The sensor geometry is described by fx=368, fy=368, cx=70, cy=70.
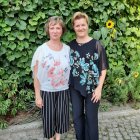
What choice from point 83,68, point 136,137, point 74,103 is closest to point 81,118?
point 74,103

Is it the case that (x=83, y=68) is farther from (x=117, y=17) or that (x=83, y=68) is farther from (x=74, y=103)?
(x=117, y=17)

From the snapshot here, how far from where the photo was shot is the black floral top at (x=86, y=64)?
13.2 feet

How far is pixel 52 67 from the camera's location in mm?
4078

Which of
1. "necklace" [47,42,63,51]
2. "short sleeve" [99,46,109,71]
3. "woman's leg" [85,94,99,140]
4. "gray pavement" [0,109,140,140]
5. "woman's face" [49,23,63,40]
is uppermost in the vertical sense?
"woman's face" [49,23,63,40]

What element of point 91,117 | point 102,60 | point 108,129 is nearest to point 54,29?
point 102,60

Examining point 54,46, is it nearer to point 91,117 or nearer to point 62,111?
point 62,111

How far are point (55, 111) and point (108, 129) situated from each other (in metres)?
1.24

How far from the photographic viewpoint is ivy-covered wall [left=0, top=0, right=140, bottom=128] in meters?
5.45

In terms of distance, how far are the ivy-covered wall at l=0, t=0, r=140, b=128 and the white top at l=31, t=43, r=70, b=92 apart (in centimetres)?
130

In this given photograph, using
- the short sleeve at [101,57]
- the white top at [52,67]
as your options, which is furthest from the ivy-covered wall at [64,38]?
the short sleeve at [101,57]

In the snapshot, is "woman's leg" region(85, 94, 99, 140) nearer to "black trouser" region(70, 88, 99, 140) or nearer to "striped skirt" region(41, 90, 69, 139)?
"black trouser" region(70, 88, 99, 140)

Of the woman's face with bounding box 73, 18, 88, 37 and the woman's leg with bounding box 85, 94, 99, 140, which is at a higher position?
the woman's face with bounding box 73, 18, 88, 37

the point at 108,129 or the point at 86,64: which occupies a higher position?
the point at 86,64

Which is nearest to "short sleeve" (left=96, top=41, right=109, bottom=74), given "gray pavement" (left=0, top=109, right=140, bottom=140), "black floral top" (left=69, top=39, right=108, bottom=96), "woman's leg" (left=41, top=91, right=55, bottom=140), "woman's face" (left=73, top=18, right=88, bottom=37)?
"black floral top" (left=69, top=39, right=108, bottom=96)
